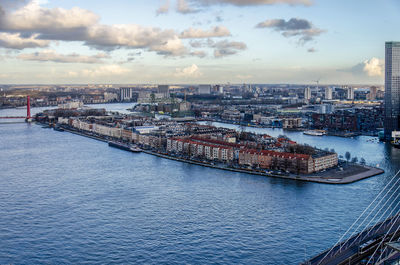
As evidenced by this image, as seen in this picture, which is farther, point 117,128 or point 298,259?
point 117,128

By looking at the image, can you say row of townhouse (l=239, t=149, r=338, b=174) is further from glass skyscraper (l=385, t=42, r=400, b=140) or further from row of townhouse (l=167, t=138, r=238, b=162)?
glass skyscraper (l=385, t=42, r=400, b=140)

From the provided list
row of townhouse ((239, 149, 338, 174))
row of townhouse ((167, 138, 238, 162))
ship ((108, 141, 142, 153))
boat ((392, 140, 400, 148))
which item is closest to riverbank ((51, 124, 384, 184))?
row of townhouse ((239, 149, 338, 174))

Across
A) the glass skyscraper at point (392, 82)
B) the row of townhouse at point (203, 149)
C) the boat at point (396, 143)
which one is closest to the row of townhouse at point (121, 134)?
the row of townhouse at point (203, 149)

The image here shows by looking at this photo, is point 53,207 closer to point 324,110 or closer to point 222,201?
point 222,201

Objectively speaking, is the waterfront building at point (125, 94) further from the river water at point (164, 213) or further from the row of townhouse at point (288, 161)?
the row of townhouse at point (288, 161)

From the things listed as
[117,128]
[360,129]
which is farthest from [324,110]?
[117,128]

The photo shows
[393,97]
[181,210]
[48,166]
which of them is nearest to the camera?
[181,210]

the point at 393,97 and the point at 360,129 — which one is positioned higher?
the point at 393,97
